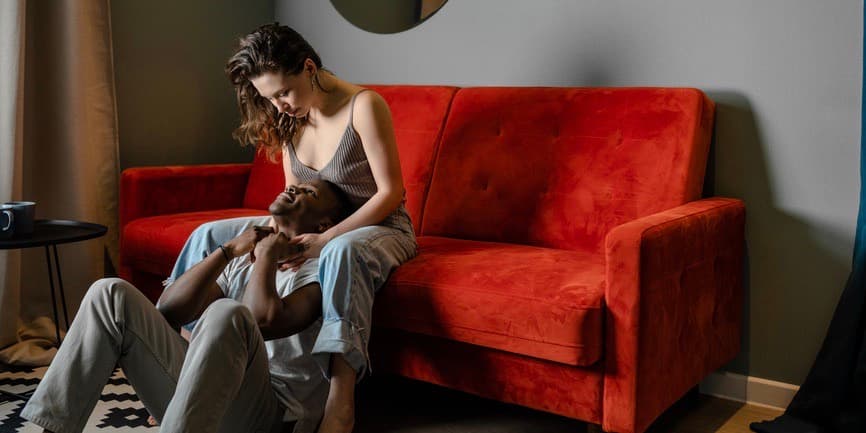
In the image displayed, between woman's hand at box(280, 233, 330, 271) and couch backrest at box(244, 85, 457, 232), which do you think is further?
couch backrest at box(244, 85, 457, 232)

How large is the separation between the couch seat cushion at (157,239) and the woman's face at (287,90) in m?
0.59

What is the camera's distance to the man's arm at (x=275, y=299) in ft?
6.27

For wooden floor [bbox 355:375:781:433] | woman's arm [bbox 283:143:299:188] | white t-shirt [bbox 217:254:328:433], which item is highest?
woman's arm [bbox 283:143:299:188]

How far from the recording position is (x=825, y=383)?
2225 millimetres

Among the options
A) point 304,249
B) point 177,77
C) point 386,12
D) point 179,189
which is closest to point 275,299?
point 304,249

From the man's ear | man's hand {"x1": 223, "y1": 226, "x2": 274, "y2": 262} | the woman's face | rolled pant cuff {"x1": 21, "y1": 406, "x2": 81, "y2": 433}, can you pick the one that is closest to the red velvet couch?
the man's ear

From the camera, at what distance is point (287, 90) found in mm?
2230

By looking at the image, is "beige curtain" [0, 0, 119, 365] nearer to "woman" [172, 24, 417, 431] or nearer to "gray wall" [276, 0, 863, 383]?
"woman" [172, 24, 417, 431]

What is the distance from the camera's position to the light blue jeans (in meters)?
1.97

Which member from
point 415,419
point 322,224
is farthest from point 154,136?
point 415,419

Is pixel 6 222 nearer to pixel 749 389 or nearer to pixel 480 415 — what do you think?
pixel 480 415

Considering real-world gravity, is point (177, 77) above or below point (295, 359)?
above

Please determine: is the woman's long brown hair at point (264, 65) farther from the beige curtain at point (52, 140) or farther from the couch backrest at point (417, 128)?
the beige curtain at point (52, 140)

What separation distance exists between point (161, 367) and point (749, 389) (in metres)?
→ 1.60
